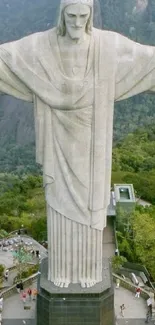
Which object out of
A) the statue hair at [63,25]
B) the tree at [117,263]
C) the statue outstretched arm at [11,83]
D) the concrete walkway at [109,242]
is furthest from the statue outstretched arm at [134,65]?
the concrete walkway at [109,242]

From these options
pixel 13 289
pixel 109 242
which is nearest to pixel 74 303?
pixel 13 289

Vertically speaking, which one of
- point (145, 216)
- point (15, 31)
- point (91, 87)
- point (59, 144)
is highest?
point (15, 31)

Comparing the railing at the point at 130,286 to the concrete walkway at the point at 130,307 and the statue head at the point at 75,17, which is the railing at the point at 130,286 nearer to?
the concrete walkway at the point at 130,307

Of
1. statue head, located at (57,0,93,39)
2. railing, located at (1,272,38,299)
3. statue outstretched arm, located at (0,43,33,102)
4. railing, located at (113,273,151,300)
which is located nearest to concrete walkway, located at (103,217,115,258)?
railing, located at (113,273,151,300)

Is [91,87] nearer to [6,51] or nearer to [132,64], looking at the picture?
[132,64]

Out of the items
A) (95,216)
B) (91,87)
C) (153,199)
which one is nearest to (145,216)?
(153,199)

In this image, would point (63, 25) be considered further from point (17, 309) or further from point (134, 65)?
point (17, 309)
